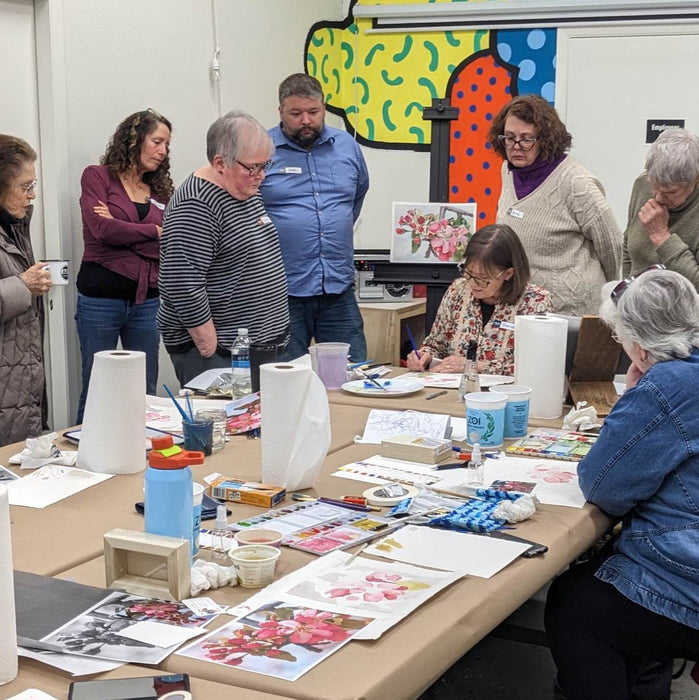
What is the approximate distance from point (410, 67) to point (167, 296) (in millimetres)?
3408

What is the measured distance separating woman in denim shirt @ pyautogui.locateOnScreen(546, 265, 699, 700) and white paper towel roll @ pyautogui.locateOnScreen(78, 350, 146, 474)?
0.94m

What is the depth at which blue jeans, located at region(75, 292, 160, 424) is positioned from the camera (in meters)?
3.95

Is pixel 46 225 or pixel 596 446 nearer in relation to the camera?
pixel 596 446

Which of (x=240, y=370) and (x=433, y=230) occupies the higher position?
(x=433, y=230)

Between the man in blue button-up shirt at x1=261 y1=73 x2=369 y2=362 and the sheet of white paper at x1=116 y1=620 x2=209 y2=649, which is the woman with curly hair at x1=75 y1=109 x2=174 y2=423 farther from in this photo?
the sheet of white paper at x1=116 y1=620 x2=209 y2=649

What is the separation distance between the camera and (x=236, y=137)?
3066mm

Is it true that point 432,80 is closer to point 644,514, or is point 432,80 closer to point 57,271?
point 57,271

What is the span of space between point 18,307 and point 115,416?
1227 mm

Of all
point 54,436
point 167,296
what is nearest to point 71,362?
point 167,296

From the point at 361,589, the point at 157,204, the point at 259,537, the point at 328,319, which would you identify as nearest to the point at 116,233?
the point at 157,204

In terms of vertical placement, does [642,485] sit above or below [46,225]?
below

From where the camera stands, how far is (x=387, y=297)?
18.5 feet

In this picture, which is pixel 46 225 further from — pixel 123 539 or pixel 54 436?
pixel 123 539

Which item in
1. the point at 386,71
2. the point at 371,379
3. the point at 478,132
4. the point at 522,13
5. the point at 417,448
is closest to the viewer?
the point at 417,448
